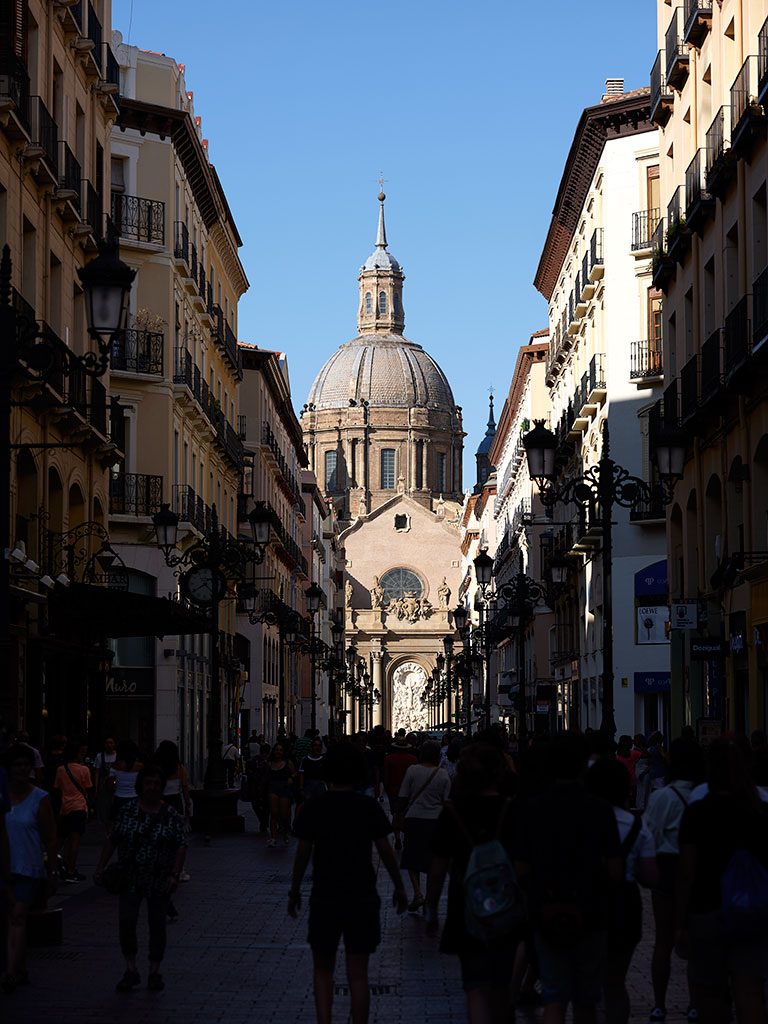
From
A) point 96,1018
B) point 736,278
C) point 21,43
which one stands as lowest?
point 96,1018

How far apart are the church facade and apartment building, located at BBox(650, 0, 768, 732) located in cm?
9681

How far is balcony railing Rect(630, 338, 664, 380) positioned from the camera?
1742 inches

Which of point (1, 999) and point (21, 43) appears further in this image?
point (21, 43)

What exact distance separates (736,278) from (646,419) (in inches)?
701

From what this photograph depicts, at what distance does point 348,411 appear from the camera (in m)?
161

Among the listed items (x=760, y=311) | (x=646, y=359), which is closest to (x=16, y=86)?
(x=760, y=311)

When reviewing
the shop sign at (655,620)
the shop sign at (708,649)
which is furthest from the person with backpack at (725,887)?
the shop sign at (655,620)

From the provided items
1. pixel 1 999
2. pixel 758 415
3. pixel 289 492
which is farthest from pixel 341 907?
pixel 289 492

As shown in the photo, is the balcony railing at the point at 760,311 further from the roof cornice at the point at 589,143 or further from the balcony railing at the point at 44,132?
the roof cornice at the point at 589,143

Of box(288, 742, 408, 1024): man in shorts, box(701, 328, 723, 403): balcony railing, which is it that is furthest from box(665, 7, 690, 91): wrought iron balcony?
box(288, 742, 408, 1024): man in shorts

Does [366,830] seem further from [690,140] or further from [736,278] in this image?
[690,140]

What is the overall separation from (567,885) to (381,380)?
6147 inches

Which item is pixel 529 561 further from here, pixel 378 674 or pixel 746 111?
pixel 378 674

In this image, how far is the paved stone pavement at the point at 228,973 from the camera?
1178 cm
